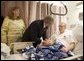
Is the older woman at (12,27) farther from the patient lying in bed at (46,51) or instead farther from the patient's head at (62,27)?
the patient's head at (62,27)

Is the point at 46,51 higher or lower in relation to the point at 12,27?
lower

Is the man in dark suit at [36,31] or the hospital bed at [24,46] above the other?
the man in dark suit at [36,31]

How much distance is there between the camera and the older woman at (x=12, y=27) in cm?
111

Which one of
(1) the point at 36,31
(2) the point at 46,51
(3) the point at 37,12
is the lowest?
(2) the point at 46,51

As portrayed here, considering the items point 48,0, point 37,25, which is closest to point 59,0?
point 48,0

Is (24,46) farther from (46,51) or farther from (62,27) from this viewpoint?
(62,27)

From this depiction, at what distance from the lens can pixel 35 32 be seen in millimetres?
1147

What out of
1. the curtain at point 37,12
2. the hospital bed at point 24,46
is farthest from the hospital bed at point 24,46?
the curtain at point 37,12

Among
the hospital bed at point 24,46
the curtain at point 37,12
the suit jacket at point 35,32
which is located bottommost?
the hospital bed at point 24,46

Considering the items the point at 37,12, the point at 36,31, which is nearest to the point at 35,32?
the point at 36,31

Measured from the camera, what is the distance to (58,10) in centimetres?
118

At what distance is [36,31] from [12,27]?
5.4 inches

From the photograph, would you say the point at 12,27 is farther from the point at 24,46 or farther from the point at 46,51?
the point at 46,51

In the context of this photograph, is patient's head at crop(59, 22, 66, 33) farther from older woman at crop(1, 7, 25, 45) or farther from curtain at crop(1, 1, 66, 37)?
older woman at crop(1, 7, 25, 45)
